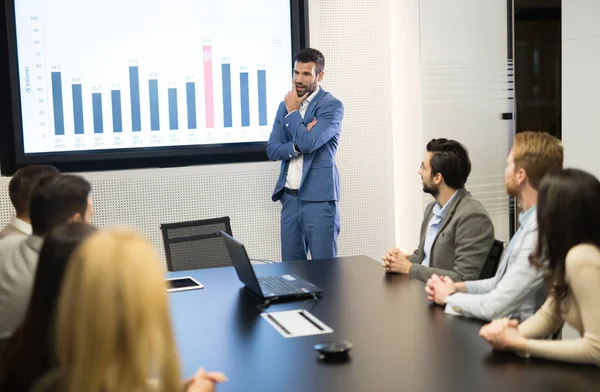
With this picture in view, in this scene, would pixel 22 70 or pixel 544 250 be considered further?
pixel 22 70

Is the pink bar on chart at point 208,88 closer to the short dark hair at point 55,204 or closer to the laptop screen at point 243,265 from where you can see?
the laptop screen at point 243,265

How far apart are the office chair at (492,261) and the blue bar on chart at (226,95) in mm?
2731

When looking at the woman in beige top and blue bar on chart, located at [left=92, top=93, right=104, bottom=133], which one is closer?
the woman in beige top

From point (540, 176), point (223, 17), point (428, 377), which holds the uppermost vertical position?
point (223, 17)

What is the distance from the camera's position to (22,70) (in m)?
5.17

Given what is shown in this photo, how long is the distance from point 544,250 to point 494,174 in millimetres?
3800

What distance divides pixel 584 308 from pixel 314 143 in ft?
9.13

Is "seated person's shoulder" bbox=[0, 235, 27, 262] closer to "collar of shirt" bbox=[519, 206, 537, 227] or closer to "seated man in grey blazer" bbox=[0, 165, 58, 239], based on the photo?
"seated man in grey blazer" bbox=[0, 165, 58, 239]

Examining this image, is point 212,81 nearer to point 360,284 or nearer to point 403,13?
point 403,13

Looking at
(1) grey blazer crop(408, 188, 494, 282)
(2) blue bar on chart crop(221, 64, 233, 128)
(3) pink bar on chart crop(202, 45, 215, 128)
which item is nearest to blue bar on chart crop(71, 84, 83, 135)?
(3) pink bar on chart crop(202, 45, 215, 128)

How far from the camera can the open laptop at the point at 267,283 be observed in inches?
121

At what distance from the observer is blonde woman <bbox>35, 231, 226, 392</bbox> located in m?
1.30

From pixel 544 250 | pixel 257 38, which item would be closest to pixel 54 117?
pixel 257 38

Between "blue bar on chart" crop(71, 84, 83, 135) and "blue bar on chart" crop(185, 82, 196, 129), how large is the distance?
713mm
